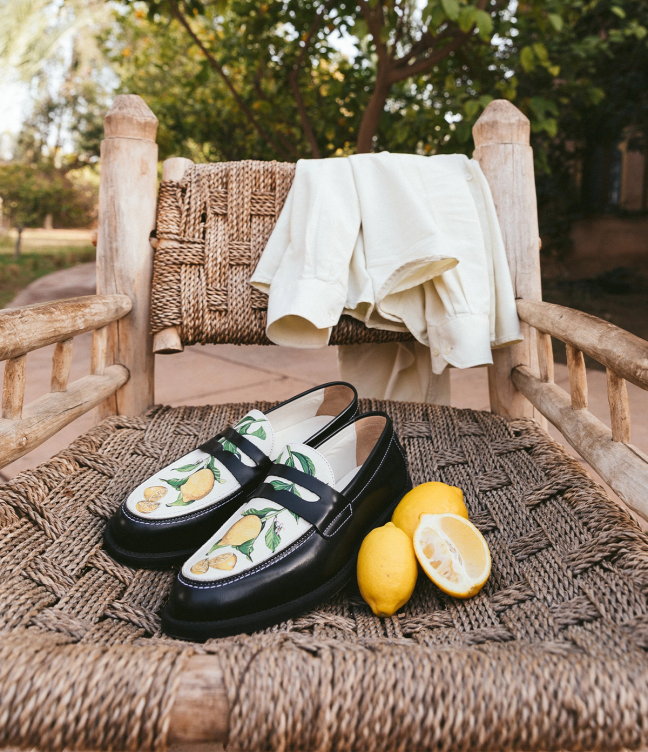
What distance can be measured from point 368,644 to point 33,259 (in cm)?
557

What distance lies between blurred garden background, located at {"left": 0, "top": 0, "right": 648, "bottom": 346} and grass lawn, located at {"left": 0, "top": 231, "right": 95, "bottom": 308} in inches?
1.1

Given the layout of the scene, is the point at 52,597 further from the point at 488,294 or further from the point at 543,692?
the point at 488,294

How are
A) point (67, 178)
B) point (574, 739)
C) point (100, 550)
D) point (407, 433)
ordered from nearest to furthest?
point (574, 739) → point (100, 550) → point (407, 433) → point (67, 178)

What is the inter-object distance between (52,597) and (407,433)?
0.52m

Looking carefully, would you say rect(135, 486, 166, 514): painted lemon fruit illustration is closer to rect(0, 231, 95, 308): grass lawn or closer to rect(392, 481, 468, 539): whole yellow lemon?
rect(392, 481, 468, 539): whole yellow lemon

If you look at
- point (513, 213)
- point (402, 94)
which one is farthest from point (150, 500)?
point (402, 94)

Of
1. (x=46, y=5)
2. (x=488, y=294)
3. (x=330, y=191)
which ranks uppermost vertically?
(x=46, y=5)

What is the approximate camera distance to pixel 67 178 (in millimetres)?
9195

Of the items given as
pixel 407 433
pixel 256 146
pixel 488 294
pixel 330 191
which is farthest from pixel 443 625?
pixel 256 146

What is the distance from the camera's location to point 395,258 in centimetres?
89

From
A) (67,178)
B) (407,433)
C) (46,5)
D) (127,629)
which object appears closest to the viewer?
(127,629)

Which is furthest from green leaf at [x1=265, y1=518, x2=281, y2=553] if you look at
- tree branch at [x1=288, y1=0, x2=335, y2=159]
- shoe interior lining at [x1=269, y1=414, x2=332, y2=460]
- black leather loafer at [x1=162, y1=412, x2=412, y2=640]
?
tree branch at [x1=288, y1=0, x2=335, y2=159]

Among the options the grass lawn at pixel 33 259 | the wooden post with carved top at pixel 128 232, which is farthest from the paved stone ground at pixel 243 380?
the grass lawn at pixel 33 259

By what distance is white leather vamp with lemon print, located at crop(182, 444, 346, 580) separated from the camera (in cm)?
52
